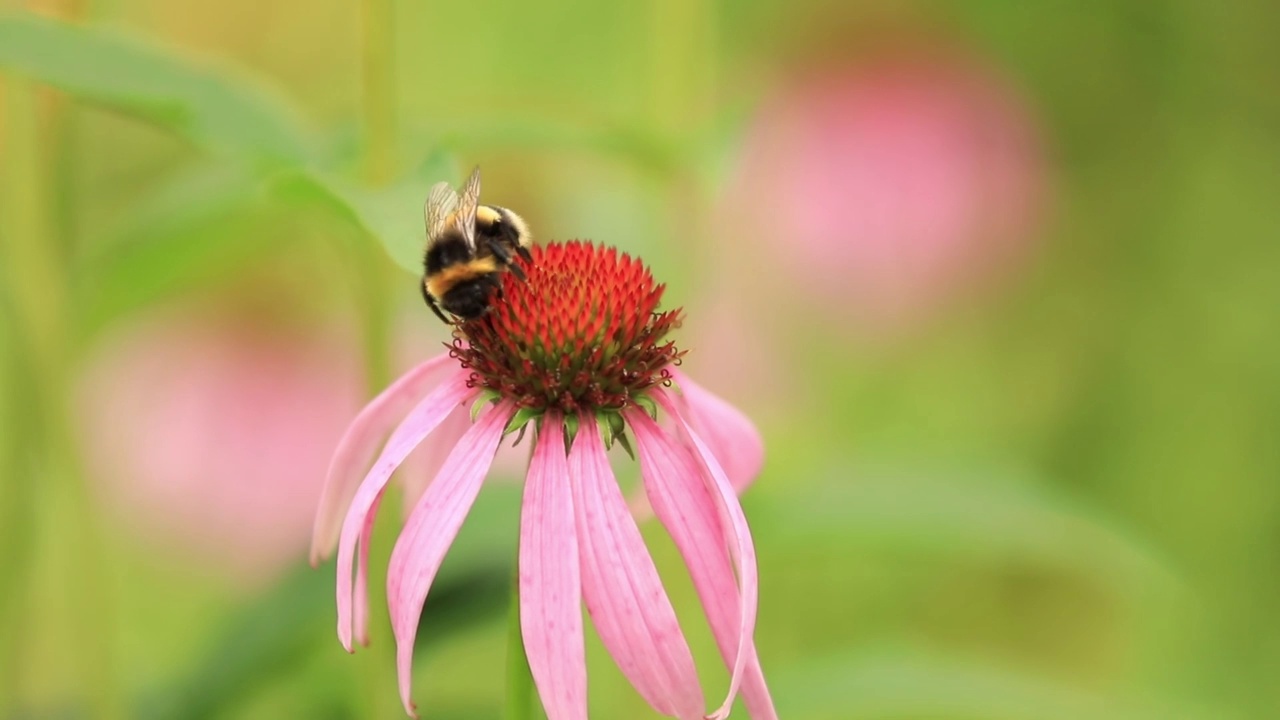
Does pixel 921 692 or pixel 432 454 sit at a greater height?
pixel 432 454

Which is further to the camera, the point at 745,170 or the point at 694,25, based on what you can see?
the point at 745,170

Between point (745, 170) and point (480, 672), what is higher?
point (745, 170)

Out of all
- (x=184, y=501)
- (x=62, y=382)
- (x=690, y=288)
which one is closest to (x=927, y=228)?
(x=690, y=288)

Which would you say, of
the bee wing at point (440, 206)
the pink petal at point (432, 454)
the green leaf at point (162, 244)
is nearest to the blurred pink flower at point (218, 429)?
the green leaf at point (162, 244)

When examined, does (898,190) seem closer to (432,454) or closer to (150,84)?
(432,454)

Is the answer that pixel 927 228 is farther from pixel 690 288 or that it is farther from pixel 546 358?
pixel 546 358

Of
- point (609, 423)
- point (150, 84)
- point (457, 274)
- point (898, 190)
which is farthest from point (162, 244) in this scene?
point (898, 190)

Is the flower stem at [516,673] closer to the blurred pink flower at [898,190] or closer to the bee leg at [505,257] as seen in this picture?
the bee leg at [505,257]
